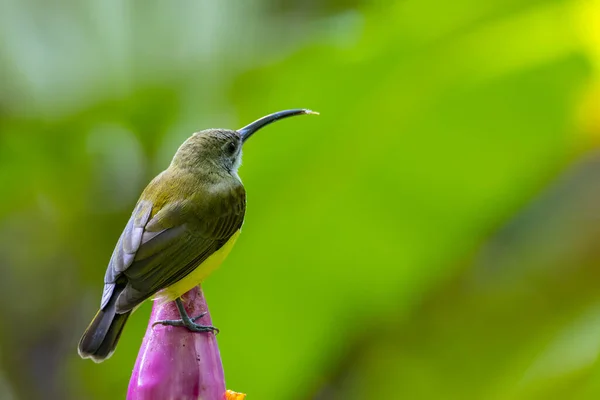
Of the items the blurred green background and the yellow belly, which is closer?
the yellow belly

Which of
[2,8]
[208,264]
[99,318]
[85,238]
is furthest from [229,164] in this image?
[2,8]

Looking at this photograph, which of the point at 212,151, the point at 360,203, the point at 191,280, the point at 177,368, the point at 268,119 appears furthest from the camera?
the point at 360,203

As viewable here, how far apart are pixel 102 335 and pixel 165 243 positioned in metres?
0.15

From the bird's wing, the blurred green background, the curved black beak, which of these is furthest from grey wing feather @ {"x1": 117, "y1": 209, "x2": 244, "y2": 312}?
the blurred green background

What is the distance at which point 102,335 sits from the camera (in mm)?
631

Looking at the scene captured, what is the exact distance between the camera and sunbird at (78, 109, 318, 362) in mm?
657

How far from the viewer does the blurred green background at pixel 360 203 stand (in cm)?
130

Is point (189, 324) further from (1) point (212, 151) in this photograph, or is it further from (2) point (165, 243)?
(1) point (212, 151)

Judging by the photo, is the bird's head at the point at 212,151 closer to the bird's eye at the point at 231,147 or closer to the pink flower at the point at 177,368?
the bird's eye at the point at 231,147

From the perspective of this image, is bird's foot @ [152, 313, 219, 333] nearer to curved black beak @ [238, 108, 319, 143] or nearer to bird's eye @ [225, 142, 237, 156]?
curved black beak @ [238, 108, 319, 143]

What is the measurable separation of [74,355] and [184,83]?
57 cm

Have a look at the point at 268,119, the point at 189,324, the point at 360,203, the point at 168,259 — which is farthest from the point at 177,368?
the point at 360,203

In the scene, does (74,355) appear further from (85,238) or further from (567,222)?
(567,222)

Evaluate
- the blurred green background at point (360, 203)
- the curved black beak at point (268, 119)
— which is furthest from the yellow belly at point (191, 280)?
the blurred green background at point (360, 203)
